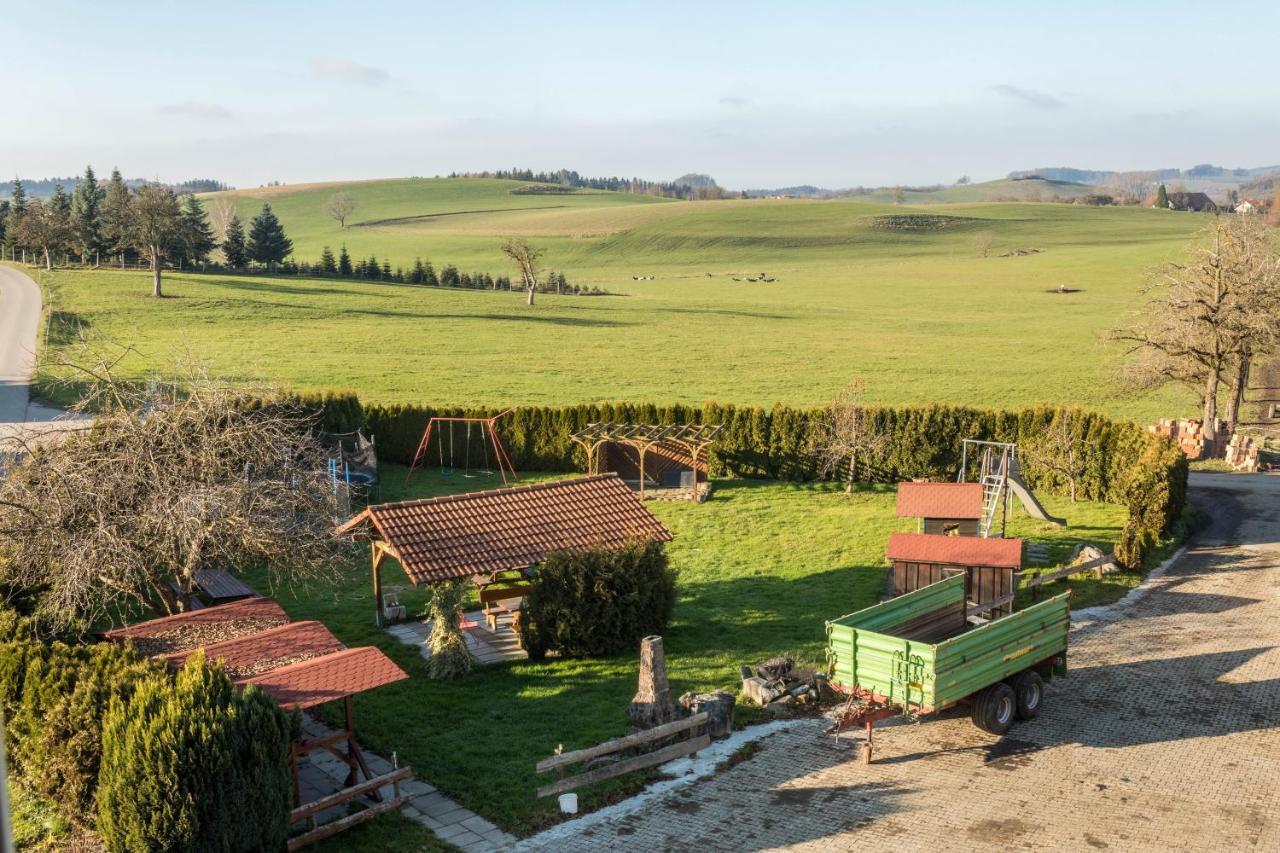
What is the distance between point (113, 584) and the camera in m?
15.7

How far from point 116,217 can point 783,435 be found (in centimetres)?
5807

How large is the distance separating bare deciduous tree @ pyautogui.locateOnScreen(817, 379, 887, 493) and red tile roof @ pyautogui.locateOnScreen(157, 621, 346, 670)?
20268mm

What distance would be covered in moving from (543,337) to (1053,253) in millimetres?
68244

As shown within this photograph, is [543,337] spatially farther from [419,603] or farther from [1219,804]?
[1219,804]

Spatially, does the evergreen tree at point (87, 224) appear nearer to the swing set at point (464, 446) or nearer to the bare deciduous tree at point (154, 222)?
the bare deciduous tree at point (154, 222)

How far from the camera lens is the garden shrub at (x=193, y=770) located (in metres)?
11.4

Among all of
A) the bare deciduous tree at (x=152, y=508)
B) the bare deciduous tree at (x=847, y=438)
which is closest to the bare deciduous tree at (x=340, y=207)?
the bare deciduous tree at (x=847, y=438)

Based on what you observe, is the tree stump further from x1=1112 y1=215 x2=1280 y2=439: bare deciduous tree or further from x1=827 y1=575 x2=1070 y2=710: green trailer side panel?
x1=1112 y1=215 x2=1280 y2=439: bare deciduous tree

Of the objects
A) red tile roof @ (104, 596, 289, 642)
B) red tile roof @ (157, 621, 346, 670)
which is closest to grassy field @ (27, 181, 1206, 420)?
red tile roof @ (104, 596, 289, 642)

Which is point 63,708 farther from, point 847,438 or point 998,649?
point 847,438

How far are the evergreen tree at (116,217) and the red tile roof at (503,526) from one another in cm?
5528

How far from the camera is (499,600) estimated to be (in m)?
21.1

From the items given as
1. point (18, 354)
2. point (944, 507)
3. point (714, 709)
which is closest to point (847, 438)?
point (944, 507)

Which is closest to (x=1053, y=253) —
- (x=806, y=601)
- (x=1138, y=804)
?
(x=806, y=601)
